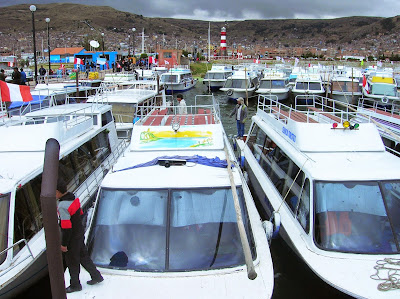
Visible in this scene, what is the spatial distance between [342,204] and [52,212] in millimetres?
4370

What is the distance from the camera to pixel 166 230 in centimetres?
464

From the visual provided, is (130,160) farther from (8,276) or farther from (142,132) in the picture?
(8,276)

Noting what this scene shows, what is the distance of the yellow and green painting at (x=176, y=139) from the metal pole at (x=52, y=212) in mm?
4659

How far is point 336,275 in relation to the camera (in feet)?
15.1

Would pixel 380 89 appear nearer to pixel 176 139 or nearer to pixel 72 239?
pixel 176 139

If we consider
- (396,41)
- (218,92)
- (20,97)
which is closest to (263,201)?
(20,97)

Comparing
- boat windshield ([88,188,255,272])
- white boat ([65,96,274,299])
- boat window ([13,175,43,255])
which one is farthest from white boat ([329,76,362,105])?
boat window ([13,175,43,255])

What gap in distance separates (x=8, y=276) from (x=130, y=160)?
2417 millimetres

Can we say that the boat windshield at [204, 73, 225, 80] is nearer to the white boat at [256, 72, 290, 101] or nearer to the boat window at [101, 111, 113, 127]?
the white boat at [256, 72, 290, 101]

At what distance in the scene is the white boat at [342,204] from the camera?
15.7ft

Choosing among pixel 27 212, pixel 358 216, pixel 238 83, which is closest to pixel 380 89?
pixel 238 83

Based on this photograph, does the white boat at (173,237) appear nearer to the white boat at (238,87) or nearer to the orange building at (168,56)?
the white boat at (238,87)

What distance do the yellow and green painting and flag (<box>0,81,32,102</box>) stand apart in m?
4.66

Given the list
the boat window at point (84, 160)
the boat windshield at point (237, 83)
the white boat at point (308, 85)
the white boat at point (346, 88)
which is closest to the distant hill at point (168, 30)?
the boat windshield at point (237, 83)
